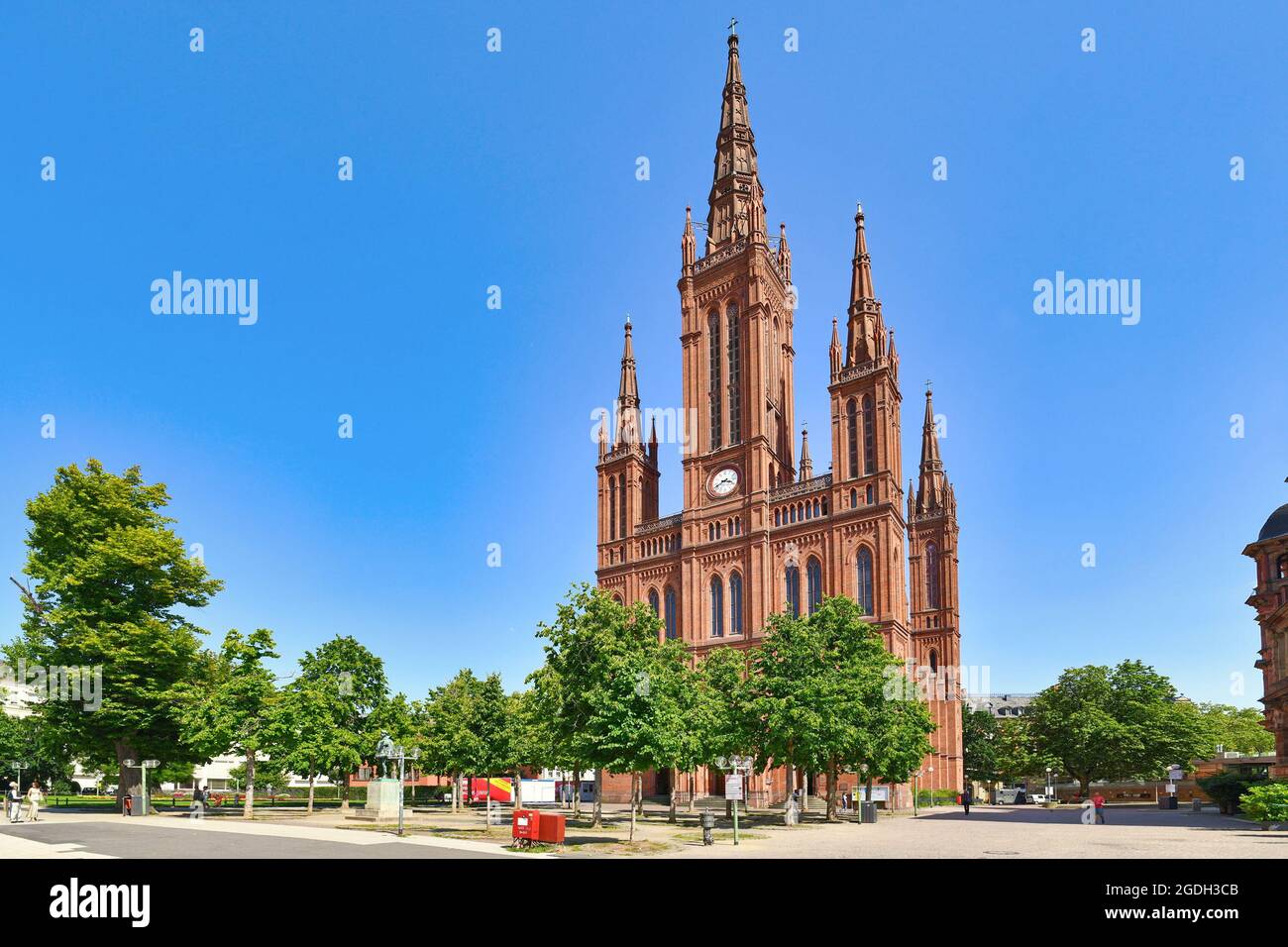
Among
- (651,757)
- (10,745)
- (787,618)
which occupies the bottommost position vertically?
(10,745)

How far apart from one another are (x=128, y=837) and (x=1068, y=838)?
30.8 metres

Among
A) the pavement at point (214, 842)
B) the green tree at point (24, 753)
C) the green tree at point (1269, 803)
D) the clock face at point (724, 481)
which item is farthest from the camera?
the clock face at point (724, 481)

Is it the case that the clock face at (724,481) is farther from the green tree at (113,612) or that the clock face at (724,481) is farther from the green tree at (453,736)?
the green tree at (113,612)

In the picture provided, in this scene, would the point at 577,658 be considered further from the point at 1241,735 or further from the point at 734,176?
the point at 1241,735

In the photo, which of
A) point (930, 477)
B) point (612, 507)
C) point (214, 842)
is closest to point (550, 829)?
point (214, 842)

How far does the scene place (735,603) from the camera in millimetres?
82188

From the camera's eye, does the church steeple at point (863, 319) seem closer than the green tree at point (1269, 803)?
No

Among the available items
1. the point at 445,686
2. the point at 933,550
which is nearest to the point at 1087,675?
the point at 933,550

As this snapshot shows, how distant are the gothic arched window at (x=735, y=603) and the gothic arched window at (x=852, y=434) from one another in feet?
44.5

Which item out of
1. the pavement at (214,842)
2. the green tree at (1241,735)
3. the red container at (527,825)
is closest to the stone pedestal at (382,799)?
the pavement at (214,842)

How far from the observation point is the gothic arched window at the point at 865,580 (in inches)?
2985
